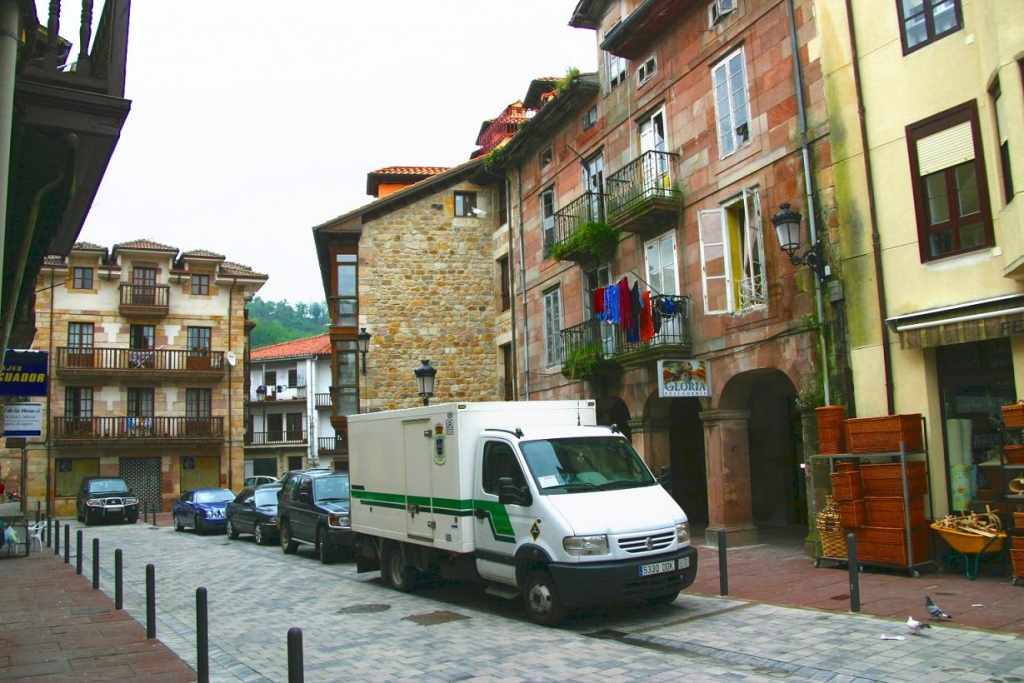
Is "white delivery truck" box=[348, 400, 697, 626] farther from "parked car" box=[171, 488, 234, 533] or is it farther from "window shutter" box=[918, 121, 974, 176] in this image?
"parked car" box=[171, 488, 234, 533]

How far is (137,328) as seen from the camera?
40.9 m

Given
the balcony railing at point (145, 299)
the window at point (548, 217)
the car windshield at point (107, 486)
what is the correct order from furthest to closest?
the balcony railing at point (145, 299) → the car windshield at point (107, 486) → the window at point (548, 217)

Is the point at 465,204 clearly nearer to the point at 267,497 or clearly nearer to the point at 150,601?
the point at 267,497

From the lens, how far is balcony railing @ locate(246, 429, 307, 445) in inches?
2323

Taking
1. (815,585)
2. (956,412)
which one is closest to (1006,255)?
(956,412)

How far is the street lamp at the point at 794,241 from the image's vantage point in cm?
1273

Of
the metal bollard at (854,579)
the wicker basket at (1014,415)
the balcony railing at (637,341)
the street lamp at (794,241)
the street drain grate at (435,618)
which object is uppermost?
the street lamp at (794,241)

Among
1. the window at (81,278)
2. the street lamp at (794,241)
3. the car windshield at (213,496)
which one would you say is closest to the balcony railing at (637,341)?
the street lamp at (794,241)

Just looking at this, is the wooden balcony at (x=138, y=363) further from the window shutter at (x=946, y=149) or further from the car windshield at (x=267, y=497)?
the window shutter at (x=946, y=149)

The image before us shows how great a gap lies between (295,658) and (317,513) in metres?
11.7

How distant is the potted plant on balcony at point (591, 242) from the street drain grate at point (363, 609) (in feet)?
33.2

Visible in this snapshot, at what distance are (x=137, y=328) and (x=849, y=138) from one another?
1440 inches

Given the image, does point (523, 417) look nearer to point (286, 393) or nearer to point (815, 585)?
point (815, 585)

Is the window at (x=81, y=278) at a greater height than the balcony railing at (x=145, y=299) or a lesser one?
greater
